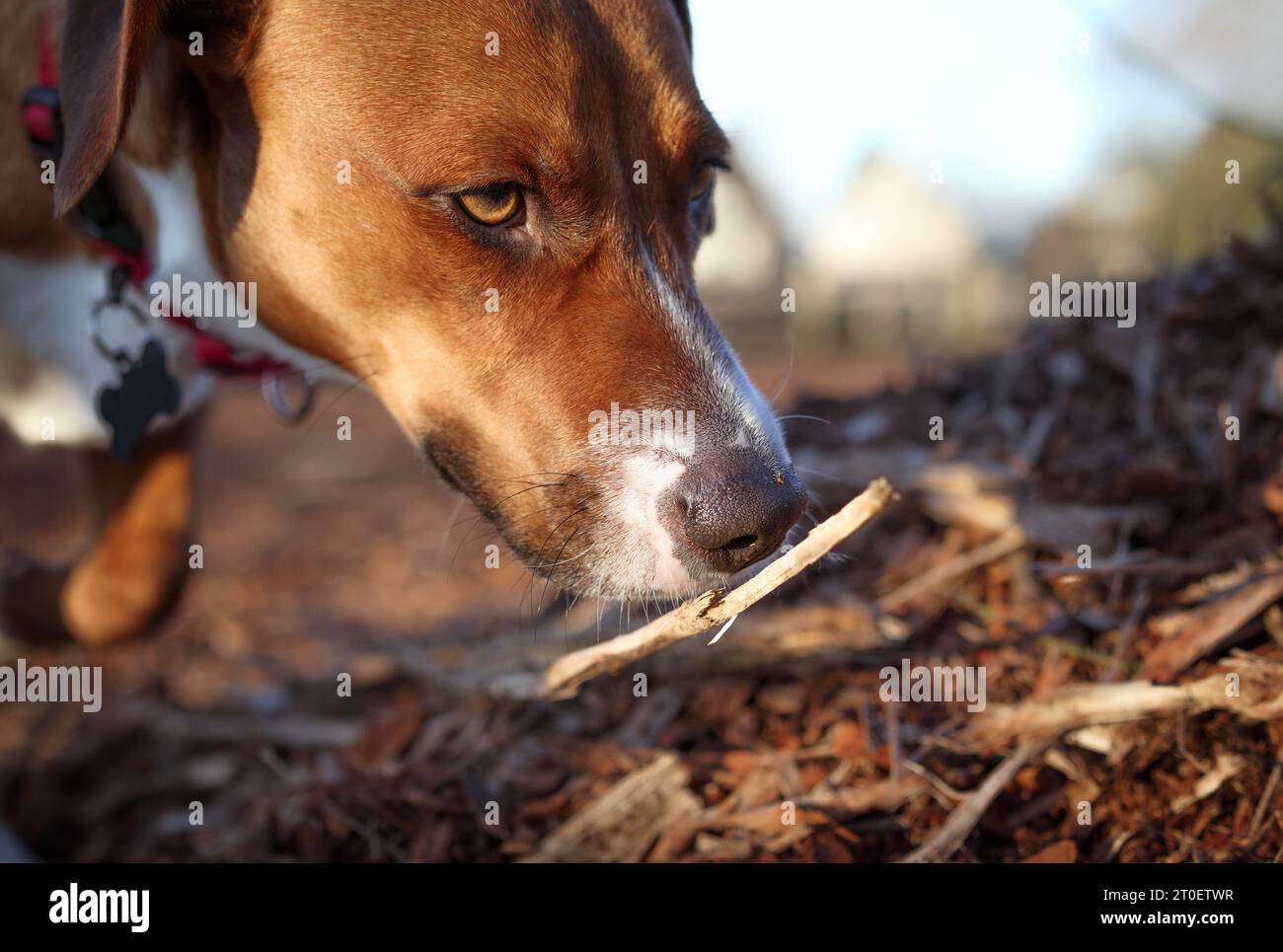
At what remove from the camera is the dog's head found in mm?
2121

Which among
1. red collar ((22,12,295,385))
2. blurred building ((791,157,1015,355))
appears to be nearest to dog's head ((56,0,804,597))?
red collar ((22,12,295,385))

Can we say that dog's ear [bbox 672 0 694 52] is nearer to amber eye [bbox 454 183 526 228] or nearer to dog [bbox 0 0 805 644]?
dog [bbox 0 0 805 644]

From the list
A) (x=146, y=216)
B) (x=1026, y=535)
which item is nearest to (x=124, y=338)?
(x=146, y=216)

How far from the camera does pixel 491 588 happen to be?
215 inches

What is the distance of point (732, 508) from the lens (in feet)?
6.63

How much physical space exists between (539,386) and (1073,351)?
86.0 inches

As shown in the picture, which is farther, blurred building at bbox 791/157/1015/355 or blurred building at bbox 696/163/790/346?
blurred building at bbox 791/157/1015/355

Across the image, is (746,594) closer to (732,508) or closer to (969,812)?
(732,508)

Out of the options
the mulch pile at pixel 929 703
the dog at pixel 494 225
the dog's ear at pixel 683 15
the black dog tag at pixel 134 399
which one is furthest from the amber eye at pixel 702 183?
the black dog tag at pixel 134 399

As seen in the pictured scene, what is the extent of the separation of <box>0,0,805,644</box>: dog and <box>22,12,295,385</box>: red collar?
7.1 inches

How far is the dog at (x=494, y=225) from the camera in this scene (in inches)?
83.8

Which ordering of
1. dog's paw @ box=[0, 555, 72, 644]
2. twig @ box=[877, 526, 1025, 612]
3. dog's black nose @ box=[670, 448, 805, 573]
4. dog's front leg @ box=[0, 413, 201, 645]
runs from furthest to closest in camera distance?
dog's paw @ box=[0, 555, 72, 644], dog's front leg @ box=[0, 413, 201, 645], twig @ box=[877, 526, 1025, 612], dog's black nose @ box=[670, 448, 805, 573]

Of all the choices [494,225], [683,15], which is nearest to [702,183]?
[683,15]

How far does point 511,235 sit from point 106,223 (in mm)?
1250
